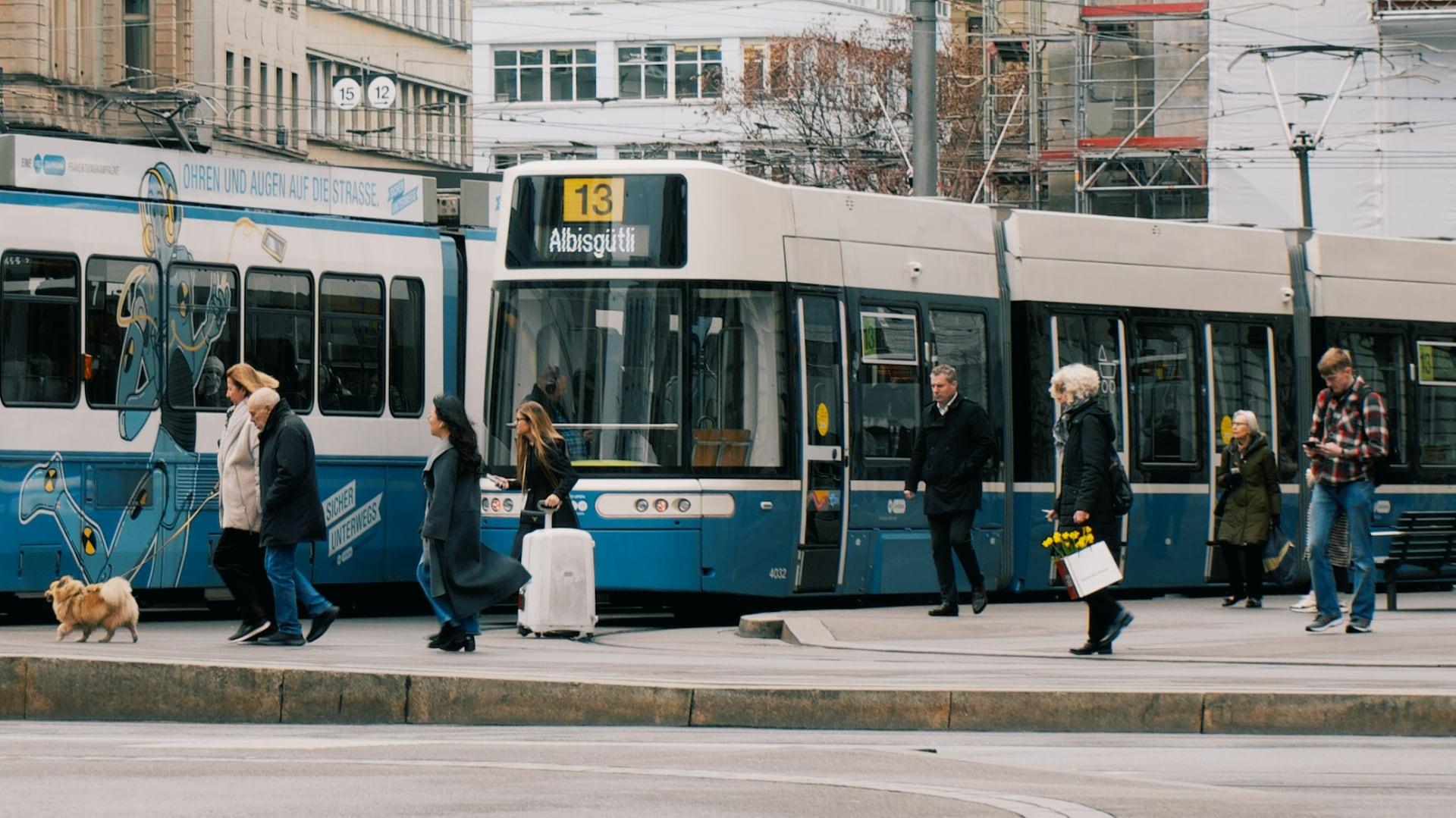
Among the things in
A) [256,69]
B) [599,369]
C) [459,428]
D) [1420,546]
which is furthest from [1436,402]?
[256,69]

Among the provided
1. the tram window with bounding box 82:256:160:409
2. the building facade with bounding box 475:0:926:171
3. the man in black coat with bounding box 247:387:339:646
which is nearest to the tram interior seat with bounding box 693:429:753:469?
the man in black coat with bounding box 247:387:339:646

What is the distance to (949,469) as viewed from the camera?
17.0 m

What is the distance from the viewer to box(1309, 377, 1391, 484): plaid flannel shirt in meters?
14.5

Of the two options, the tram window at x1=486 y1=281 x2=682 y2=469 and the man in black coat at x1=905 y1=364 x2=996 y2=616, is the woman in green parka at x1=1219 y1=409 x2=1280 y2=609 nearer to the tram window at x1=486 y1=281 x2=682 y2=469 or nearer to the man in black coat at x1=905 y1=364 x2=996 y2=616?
the man in black coat at x1=905 y1=364 x2=996 y2=616

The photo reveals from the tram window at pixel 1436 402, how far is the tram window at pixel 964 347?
5.07m

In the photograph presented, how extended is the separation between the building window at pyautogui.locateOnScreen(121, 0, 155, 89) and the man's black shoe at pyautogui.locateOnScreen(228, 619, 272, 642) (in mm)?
49702

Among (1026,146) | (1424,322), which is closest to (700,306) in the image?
(1424,322)

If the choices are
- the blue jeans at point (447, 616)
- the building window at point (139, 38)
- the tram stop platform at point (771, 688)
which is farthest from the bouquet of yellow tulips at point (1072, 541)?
the building window at point (139, 38)

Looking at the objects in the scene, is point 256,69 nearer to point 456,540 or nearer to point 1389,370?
point 1389,370

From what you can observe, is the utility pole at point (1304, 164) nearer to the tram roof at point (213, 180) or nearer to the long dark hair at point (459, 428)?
the tram roof at point (213, 180)

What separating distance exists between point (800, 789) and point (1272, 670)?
480cm

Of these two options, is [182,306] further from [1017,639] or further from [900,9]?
[900,9]

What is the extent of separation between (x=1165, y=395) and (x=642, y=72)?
226ft

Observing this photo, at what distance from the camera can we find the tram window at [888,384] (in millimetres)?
18172
